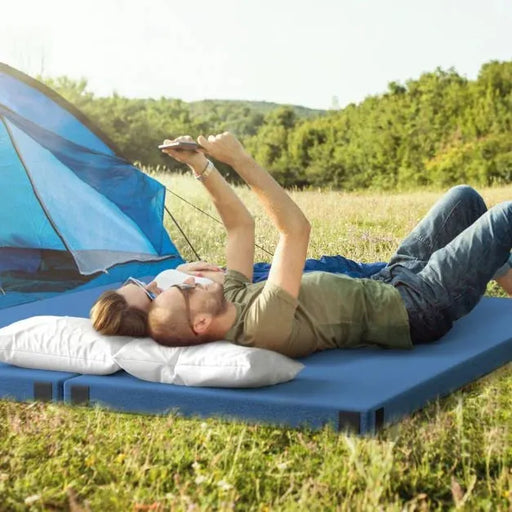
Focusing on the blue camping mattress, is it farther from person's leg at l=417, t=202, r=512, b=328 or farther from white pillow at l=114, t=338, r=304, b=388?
person's leg at l=417, t=202, r=512, b=328

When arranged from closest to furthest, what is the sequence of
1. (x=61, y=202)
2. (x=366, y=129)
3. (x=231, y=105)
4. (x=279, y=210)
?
(x=279, y=210) → (x=61, y=202) → (x=366, y=129) → (x=231, y=105)

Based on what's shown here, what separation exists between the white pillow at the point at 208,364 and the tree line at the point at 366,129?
42.6ft

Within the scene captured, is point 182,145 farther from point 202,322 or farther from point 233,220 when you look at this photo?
point 202,322

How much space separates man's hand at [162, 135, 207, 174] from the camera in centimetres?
345

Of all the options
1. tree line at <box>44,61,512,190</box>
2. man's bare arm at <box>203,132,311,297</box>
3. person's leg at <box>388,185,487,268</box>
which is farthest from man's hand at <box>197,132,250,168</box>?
tree line at <box>44,61,512,190</box>

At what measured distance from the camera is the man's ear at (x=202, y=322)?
10.4 feet

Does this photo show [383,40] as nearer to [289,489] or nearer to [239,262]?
[239,262]

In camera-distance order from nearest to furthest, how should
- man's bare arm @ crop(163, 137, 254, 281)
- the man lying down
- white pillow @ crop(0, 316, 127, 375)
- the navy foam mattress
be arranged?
the navy foam mattress → the man lying down → white pillow @ crop(0, 316, 127, 375) → man's bare arm @ crop(163, 137, 254, 281)

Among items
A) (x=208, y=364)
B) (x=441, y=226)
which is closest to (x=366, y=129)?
(x=441, y=226)

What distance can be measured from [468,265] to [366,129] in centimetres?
1671

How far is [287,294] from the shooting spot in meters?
3.13

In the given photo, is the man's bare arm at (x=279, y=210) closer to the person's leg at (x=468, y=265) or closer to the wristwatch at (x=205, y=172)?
the wristwatch at (x=205, y=172)

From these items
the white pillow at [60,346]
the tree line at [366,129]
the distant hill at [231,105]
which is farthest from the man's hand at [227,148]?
the distant hill at [231,105]

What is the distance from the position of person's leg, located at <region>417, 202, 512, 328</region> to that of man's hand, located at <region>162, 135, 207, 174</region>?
0.91m
